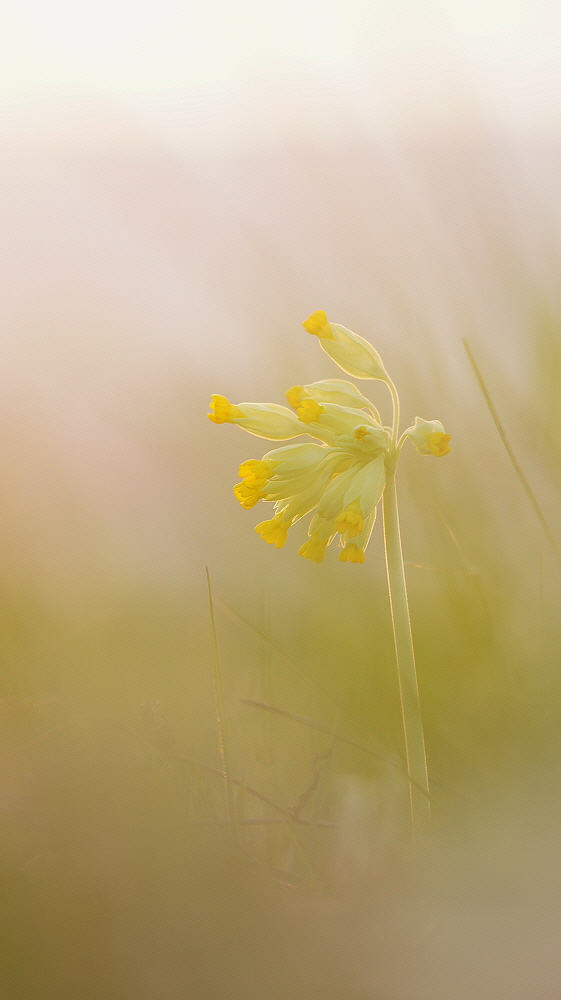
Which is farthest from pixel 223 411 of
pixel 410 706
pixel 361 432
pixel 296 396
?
pixel 410 706

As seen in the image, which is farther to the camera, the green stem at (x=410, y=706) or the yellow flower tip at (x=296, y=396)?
the yellow flower tip at (x=296, y=396)

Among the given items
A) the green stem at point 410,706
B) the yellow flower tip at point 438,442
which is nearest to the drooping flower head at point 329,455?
the yellow flower tip at point 438,442

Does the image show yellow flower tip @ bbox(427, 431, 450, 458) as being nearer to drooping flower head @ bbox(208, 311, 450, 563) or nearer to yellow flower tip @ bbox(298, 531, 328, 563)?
drooping flower head @ bbox(208, 311, 450, 563)

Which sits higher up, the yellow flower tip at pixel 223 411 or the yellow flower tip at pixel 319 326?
the yellow flower tip at pixel 319 326

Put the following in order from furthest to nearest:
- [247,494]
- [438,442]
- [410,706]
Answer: [247,494], [438,442], [410,706]

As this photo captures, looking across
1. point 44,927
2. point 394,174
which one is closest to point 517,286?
point 394,174

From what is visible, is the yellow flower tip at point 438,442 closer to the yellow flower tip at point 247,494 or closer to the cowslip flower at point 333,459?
the cowslip flower at point 333,459

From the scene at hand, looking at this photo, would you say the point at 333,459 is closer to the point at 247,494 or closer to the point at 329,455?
the point at 329,455

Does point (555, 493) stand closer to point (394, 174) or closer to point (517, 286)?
point (517, 286)
